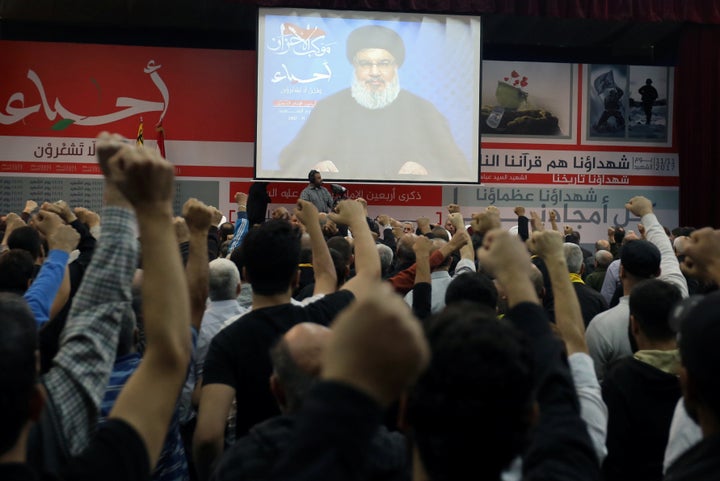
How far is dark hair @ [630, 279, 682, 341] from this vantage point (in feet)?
6.93

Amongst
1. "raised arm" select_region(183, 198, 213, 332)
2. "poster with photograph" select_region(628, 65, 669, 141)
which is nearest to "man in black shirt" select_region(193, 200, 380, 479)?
"raised arm" select_region(183, 198, 213, 332)

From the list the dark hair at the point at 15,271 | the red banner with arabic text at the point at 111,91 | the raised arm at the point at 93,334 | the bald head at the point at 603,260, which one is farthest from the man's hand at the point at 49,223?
the red banner with arabic text at the point at 111,91

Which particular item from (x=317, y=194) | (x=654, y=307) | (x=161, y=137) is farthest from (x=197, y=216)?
(x=161, y=137)

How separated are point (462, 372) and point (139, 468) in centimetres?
45

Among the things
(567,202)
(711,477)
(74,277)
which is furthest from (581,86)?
(711,477)

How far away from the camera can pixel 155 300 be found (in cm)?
108

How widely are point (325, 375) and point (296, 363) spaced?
2.04ft

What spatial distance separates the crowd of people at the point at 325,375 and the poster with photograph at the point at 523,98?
909 centimetres

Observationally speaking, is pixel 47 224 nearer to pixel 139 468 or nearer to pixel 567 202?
pixel 139 468

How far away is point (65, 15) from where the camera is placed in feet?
35.3

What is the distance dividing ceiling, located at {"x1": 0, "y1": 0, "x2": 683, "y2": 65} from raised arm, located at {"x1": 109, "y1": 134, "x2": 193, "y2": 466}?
927 cm

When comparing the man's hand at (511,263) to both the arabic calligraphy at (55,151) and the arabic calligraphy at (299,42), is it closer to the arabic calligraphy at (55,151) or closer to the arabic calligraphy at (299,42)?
the arabic calligraphy at (299,42)

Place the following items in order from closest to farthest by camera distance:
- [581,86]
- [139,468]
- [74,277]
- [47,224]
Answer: [139,468], [47,224], [74,277], [581,86]

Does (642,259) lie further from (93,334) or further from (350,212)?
(93,334)
